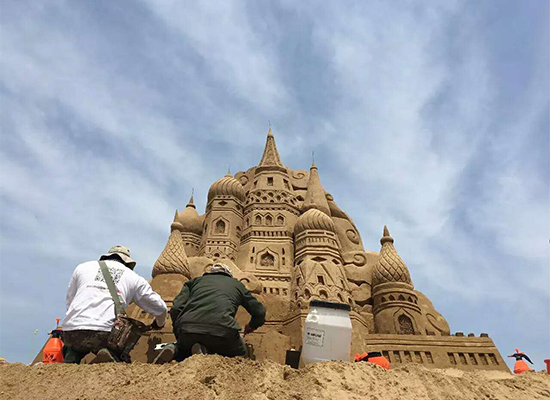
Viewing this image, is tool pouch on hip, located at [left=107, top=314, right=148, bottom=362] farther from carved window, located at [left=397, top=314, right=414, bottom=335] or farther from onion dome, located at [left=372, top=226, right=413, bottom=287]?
onion dome, located at [left=372, top=226, right=413, bottom=287]

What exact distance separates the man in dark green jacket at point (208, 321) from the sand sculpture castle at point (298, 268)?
8341 millimetres

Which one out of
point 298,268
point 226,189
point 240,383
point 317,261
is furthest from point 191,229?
point 240,383

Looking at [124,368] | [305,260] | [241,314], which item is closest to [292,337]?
[241,314]

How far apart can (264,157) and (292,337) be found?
17654 mm

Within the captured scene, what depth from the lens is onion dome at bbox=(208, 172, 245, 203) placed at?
26.6 meters

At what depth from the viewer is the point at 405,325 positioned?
18.3 m

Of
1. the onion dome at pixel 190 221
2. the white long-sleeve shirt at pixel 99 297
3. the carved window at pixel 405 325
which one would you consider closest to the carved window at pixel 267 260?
the onion dome at pixel 190 221

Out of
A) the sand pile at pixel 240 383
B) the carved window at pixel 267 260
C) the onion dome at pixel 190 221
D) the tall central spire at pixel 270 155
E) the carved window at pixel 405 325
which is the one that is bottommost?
the sand pile at pixel 240 383

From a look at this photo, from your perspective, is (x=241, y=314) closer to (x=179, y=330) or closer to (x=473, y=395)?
(x=179, y=330)

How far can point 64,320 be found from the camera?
418 cm

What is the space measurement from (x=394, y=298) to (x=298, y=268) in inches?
185

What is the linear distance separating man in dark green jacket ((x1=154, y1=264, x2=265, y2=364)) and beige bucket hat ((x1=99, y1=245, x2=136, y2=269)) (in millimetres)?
752

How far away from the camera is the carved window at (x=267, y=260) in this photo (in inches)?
896

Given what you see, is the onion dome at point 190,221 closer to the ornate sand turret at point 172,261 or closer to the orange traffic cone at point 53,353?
the ornate sand turret at point 172,261
